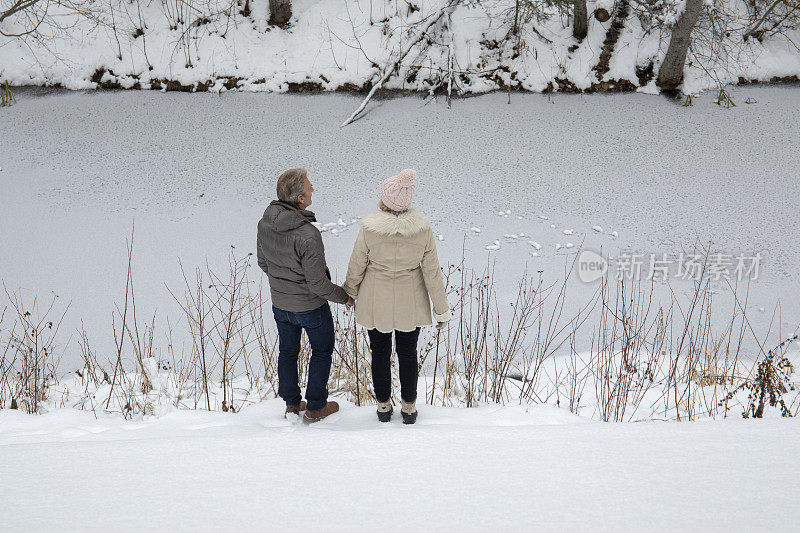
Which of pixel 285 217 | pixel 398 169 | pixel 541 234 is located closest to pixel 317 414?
pixel 285 217

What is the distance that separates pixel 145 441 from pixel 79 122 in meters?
4.95

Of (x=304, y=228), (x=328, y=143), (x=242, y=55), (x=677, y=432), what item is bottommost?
(x=677, y=432)

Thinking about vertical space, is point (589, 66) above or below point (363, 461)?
above

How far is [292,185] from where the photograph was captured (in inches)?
72.1

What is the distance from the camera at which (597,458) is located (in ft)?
4.95

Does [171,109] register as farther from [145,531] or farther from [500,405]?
[145,531]

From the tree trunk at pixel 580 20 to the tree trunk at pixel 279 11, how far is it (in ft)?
9.90

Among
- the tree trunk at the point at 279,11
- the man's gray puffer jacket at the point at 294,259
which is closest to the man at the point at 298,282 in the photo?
the man's gray puffer jacket at the point at 294,259

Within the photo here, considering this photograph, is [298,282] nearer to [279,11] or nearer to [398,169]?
[398,169]

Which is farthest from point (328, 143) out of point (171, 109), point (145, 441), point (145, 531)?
point (145, 531)

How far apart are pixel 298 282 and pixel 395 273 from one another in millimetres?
315

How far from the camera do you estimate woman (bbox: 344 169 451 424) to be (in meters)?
1.81

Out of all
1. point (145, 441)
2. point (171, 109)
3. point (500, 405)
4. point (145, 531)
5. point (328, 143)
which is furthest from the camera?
point (171, 109)

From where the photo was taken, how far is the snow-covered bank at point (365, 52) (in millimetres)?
5984
